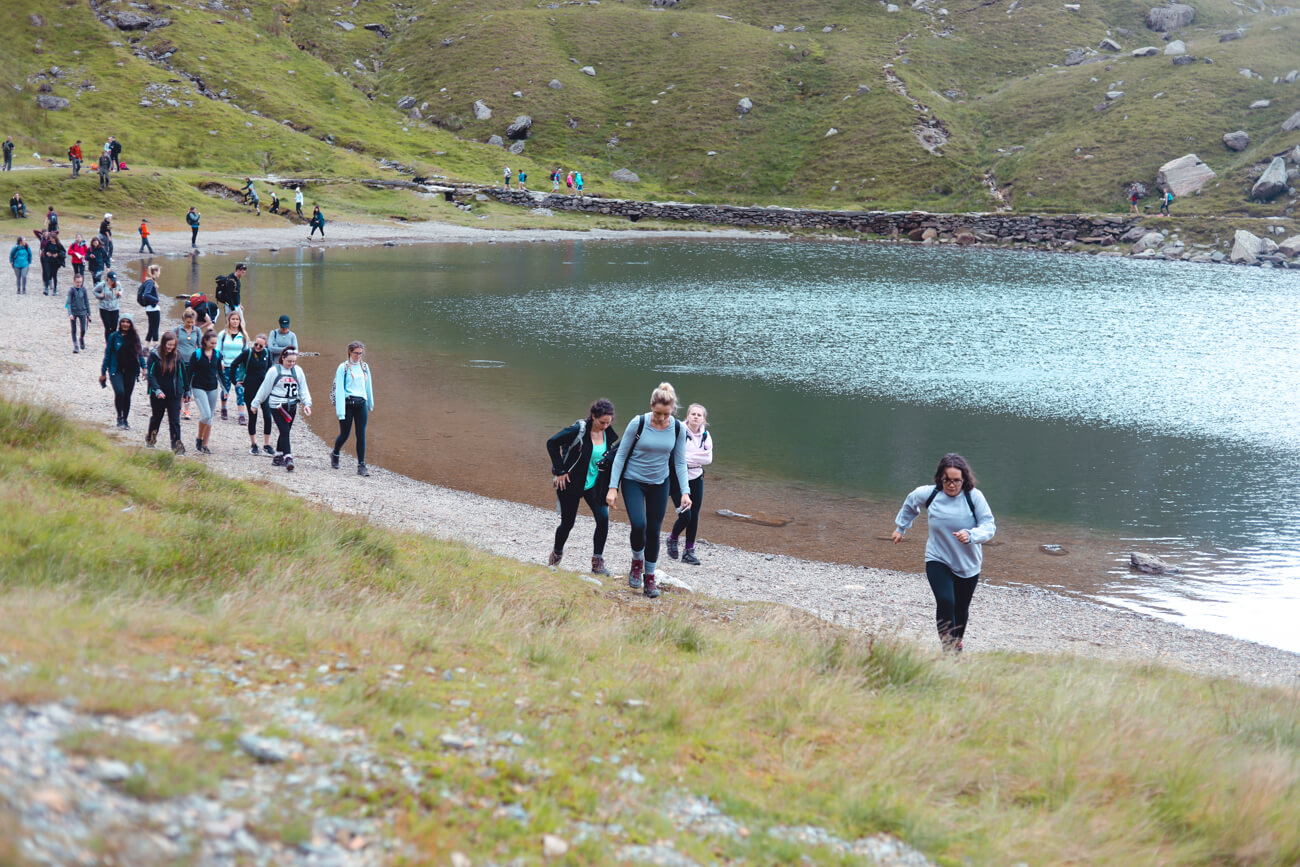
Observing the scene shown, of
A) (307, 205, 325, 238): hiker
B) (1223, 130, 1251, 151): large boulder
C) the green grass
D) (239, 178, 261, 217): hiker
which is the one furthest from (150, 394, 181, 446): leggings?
(1223, 130, 1251, 151): large boulder

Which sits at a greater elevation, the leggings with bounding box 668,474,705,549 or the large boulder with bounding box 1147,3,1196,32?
the large boulder with bounding box 1147,3,1196,32

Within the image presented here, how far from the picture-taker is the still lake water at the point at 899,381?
18.1m

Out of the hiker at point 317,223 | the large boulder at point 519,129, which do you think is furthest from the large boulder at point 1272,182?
the hiker at point 317,223

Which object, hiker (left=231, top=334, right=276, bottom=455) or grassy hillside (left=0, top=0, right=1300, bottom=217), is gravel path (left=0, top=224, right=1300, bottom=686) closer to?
hiker (left=231, top=334, right=276, bottom=455)

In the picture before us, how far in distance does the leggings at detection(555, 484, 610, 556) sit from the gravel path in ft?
3.62

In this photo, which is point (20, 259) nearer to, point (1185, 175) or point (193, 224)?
point (193, 224)

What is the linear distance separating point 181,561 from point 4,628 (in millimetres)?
2893

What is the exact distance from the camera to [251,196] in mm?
62875

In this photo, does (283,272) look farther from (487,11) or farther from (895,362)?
(487,11)

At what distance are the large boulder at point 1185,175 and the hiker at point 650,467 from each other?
85.3m

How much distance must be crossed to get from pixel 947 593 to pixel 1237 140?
300 feet

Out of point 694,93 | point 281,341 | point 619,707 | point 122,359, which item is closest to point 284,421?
point 281,341

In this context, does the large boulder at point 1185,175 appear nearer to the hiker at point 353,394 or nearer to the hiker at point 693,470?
the hiker at point 693,470

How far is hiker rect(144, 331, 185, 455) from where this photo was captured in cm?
1561
